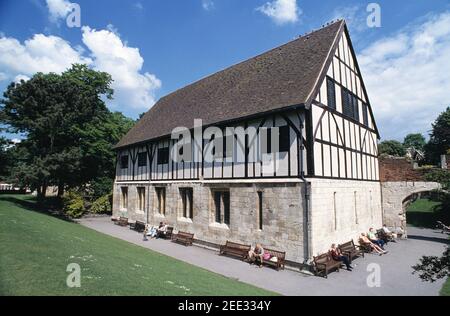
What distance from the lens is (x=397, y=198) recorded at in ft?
56.3

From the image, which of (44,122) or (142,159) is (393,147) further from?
(44,122)

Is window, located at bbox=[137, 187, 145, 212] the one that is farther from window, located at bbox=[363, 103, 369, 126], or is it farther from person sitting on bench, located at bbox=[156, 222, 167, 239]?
window, located at bbox=[363, 103, 369, 126]

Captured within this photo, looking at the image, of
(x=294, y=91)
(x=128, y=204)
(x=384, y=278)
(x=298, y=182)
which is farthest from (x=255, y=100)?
(x=128, y=204)

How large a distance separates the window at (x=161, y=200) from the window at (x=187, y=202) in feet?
7.34

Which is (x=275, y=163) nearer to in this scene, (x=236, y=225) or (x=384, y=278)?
(x=236, y=225)

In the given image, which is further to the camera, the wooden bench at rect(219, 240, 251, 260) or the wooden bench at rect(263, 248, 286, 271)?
the wooden bench at rect(219, 240, 251, 260)

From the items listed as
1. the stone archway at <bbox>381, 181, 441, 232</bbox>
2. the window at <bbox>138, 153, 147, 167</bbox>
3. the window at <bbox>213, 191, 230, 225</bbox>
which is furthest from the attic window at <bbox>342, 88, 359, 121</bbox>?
the window at <bbox>138, 153, 147, 167</bbox>

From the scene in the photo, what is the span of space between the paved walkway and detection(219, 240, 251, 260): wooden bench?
0.34 metres

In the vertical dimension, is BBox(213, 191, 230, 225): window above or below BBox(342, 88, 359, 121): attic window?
below

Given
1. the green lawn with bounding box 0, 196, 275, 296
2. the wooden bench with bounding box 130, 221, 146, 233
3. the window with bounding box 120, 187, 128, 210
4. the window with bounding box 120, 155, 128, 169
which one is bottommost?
the wooden bench with bounding box 130, 221, 146, 233

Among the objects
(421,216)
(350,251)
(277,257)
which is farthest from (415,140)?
(277,257)

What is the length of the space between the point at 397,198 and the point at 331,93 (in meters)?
9.24

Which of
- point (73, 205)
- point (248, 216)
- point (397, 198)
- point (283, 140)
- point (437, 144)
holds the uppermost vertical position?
point (437, 144)

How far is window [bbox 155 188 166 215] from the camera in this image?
58.3 feet
